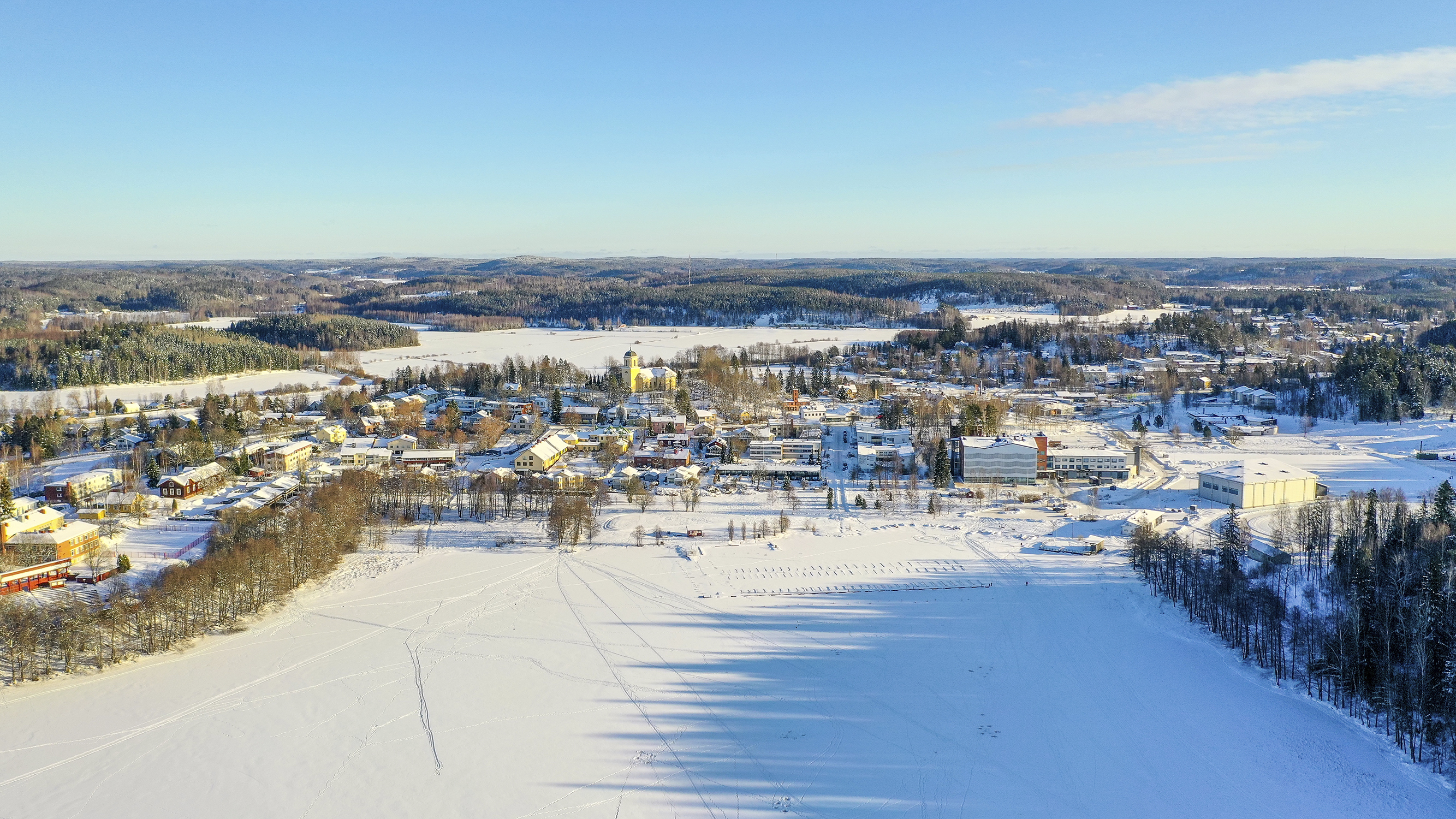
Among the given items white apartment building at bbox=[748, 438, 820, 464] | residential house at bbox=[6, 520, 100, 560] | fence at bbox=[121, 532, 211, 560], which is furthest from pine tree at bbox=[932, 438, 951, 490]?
residential house at bbox=[6, 520, 100, 560]

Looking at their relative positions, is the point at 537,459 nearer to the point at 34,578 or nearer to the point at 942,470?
the point at 942,470

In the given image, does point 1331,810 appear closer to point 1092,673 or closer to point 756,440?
point 1092,673

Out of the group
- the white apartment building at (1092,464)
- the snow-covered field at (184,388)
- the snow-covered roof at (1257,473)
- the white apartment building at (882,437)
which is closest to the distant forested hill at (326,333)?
the snow-covered field at (184,388)

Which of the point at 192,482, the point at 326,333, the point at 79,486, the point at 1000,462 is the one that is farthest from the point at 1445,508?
the point at 326,333

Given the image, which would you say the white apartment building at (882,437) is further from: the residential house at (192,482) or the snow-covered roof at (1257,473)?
the residential house at (192,482)

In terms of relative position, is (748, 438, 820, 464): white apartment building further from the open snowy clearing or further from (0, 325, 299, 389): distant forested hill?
(0, 325, 299, 389): distant forested hill

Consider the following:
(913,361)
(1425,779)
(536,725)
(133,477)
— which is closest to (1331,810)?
(1425,779)
